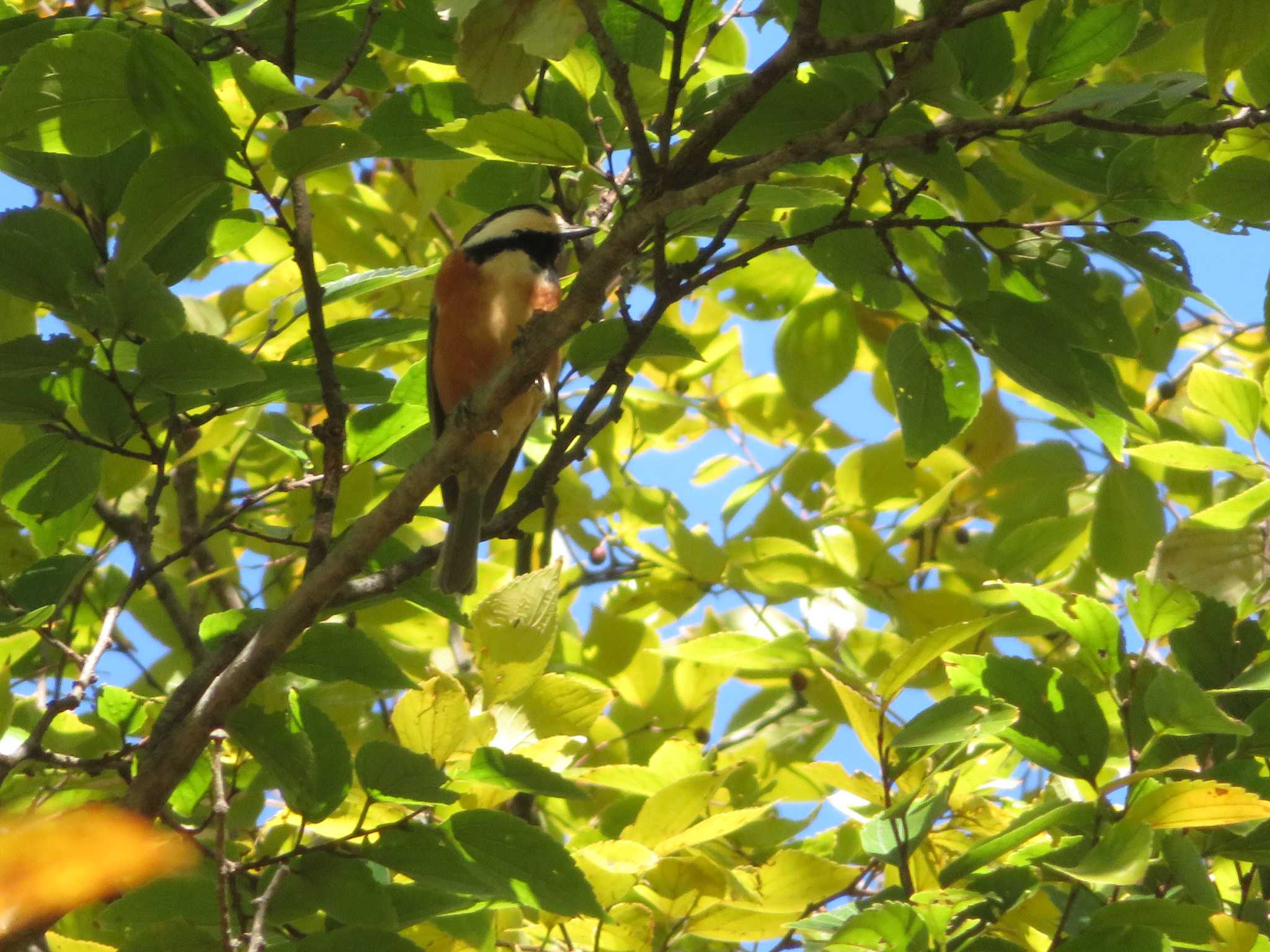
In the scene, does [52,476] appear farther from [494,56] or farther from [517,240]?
[517,240]

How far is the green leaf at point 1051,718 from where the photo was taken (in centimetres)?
208

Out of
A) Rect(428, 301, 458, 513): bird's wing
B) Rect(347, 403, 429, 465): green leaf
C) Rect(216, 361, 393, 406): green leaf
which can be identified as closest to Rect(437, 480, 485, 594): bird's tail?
Rect(428, 301, 458, 513): bird's wing

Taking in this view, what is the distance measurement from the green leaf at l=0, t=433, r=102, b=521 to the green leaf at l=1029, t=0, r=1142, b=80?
5.71ft

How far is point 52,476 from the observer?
228cm

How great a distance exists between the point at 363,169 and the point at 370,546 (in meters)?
3.48

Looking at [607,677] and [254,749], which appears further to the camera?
[607,677]

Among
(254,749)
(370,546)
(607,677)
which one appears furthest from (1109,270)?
(254,749)

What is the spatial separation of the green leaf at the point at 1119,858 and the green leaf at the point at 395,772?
0.94 meters

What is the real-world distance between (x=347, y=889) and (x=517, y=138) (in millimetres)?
1177

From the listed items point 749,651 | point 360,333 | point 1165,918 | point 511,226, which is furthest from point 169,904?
point 511,226

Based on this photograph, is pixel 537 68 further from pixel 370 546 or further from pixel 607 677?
pixel 607 677

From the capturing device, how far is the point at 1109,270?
3.38m

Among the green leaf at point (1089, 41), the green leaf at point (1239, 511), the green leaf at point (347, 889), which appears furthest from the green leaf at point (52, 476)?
the green leaf at point (1239, 511)

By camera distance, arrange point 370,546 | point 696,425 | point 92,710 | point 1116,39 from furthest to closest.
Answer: point 696,425, point 92,710, point 370,546, point 1116,39
